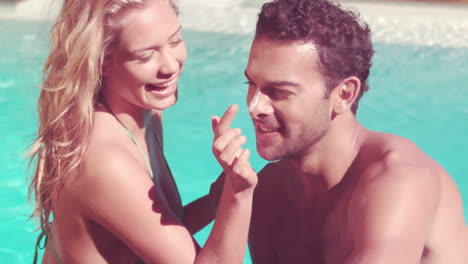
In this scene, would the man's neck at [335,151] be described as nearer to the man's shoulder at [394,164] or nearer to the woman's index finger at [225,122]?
the man's shoulder at [394,164]

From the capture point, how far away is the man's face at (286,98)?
2.69m

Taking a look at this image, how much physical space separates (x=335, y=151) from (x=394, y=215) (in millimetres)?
509

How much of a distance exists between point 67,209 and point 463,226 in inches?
68.2

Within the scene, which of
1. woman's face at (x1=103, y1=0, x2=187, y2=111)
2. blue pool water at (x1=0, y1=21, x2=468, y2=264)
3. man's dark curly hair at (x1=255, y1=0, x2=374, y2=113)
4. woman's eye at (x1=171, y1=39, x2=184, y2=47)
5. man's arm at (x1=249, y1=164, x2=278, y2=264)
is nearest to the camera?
man's dark curly hair at (x1=255, y1=0, x2=374, y2=113)

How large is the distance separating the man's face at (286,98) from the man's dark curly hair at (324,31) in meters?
0.03

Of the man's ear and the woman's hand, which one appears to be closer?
the woman's hand

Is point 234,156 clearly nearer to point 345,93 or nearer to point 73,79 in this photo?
point 345,93

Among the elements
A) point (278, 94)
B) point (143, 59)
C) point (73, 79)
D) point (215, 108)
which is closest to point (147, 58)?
point (143, 59)

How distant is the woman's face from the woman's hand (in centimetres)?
46

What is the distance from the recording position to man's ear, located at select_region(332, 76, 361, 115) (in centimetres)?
281

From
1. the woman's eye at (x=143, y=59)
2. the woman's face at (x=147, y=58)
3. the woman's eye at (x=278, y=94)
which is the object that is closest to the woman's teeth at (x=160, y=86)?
the woman's face at (x=147, y=58)

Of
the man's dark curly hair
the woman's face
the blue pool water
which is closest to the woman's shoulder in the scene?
the woman's face

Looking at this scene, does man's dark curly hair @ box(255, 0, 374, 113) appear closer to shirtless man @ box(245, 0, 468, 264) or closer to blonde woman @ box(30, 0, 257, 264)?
shirtless man @ box(245, 0, 468, 264)

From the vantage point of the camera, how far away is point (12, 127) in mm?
7590
